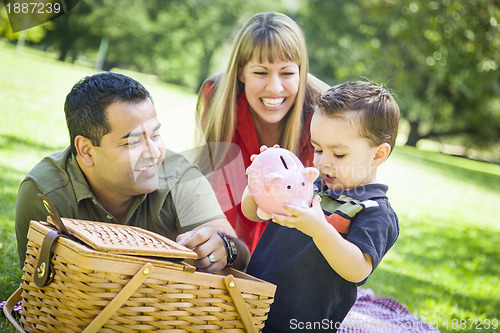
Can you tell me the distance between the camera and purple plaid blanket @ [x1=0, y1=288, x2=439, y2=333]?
2956 mm

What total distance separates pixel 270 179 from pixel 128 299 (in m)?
0.70

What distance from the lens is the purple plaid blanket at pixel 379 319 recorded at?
2.96 meters

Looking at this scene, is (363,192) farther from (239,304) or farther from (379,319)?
(379,319)

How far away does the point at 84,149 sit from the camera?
2648 millimetres

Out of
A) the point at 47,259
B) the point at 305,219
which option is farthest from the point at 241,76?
the point at 47,259

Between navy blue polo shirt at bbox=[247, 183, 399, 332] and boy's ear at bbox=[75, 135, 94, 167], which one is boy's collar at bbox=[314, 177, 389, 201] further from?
boy's ear at bbox=[75, 135, 94, 167]

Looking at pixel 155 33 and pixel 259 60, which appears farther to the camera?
pixel 155 33

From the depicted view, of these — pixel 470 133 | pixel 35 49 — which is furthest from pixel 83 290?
pixel 35 49

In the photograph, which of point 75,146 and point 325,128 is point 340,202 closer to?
point 325,128

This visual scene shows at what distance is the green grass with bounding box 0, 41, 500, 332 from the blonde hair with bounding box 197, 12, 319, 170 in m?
0.26

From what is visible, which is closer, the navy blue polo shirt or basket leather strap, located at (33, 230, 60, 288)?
basket leather strap, located at (33, 230, 60, 288)

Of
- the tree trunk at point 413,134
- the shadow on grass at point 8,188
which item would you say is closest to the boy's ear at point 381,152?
the shadow on grass at point 8,188

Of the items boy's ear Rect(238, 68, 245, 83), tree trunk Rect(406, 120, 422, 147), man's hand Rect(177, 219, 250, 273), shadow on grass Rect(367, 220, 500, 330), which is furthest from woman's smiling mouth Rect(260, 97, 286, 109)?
tree trunk Rect(406, 120, 422, 147)

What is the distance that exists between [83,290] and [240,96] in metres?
2.06
